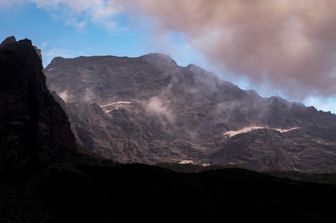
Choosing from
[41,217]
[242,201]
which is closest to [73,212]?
[41,217]

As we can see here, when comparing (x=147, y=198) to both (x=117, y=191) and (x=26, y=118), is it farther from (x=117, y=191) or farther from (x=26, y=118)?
(x=26, y=118)

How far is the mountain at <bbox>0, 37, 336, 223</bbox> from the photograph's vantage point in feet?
253

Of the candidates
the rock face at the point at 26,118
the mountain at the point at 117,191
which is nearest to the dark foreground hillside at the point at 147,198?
the mountain at the point at 117,191

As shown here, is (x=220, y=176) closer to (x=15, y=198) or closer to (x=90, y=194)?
(x=90, y=194)

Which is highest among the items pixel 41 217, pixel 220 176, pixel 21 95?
pixel 21 95

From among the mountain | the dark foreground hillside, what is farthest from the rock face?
the dark foreground hillside

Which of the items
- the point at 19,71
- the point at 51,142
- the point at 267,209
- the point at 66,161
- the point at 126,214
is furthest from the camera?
the point at 19,71

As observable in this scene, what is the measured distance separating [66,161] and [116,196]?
2235cm

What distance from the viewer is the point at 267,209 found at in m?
85.1

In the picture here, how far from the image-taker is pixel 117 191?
83375 millimetres

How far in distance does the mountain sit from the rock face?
28cm

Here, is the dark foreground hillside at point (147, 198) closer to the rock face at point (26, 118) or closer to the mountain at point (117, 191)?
the mountain at point (117, 191)

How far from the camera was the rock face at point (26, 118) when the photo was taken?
9694cm

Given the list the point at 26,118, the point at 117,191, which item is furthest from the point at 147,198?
the point at 26,118
